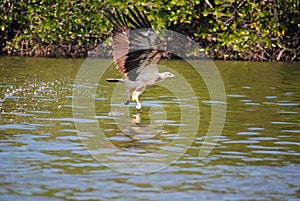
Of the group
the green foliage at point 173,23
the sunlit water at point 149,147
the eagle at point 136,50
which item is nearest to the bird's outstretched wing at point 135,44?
the eagle at point 136,50

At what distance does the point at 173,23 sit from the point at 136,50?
11942 mm

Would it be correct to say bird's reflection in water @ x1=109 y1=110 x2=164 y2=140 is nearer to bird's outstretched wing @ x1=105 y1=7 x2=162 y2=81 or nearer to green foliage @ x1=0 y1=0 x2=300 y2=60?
bird's outstretched wing @ x1=105 y1=7 x2=162 y2=81

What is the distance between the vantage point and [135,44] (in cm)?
956

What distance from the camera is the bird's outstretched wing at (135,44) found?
9.43 metres

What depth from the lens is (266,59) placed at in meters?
21.2

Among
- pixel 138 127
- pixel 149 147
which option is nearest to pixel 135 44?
pixel 138 127

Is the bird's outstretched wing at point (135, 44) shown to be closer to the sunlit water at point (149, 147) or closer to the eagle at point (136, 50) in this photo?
the eagle at point (136, 50)

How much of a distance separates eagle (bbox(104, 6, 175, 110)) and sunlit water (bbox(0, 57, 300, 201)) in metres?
0.55

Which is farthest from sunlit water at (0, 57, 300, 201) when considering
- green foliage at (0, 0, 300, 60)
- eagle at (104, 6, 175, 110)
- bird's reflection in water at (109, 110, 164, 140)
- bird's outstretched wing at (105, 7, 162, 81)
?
green foliage at (0, 0, 300, 60)

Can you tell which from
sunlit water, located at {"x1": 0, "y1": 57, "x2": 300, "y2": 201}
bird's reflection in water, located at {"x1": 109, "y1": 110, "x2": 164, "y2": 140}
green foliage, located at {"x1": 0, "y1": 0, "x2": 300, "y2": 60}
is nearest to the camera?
sunlit water, located at {"x1": 0, "y1": 57, "x2": 300, "y2": 201}

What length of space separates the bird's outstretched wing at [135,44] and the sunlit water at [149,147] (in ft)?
2.50

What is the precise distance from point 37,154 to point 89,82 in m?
7.16

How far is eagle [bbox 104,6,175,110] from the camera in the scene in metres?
9.44

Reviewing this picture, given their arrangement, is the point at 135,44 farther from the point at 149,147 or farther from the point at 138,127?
the point at 149,147
